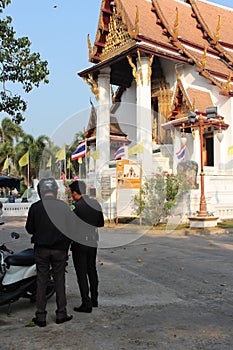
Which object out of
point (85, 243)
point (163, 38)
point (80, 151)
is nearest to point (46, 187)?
point (85, 243)

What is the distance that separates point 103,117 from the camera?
974 inches

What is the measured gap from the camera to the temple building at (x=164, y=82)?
2083 centimetres

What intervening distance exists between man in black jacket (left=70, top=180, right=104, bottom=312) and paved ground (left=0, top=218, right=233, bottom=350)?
19 centimetres

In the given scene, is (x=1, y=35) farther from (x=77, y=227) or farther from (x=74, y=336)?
(x=74, y=336)

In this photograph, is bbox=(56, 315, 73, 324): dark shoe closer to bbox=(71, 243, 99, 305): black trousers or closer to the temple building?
bbox=(71, 243, 99, 305): black trousers

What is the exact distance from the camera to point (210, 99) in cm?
2147

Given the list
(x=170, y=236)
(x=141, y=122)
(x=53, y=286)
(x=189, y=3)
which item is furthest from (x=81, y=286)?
(x=189, y=3)

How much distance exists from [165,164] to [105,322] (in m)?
18.5

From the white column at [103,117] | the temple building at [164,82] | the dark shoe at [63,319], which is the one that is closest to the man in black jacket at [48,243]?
the dark shoe at [63,319]

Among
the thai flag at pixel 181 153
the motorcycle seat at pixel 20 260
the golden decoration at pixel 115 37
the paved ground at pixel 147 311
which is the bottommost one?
the paved ground at pixel 147 311

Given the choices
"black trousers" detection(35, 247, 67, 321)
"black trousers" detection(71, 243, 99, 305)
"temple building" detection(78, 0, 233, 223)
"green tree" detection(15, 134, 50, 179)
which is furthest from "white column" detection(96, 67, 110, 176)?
"black trousers" detection(35, 247, 67, 321)

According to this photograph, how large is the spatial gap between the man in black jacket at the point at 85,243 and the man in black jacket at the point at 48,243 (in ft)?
1.07

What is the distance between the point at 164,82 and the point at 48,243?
21.5m

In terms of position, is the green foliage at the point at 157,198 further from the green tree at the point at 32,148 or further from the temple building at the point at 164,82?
the green tree at the point at 32,148
